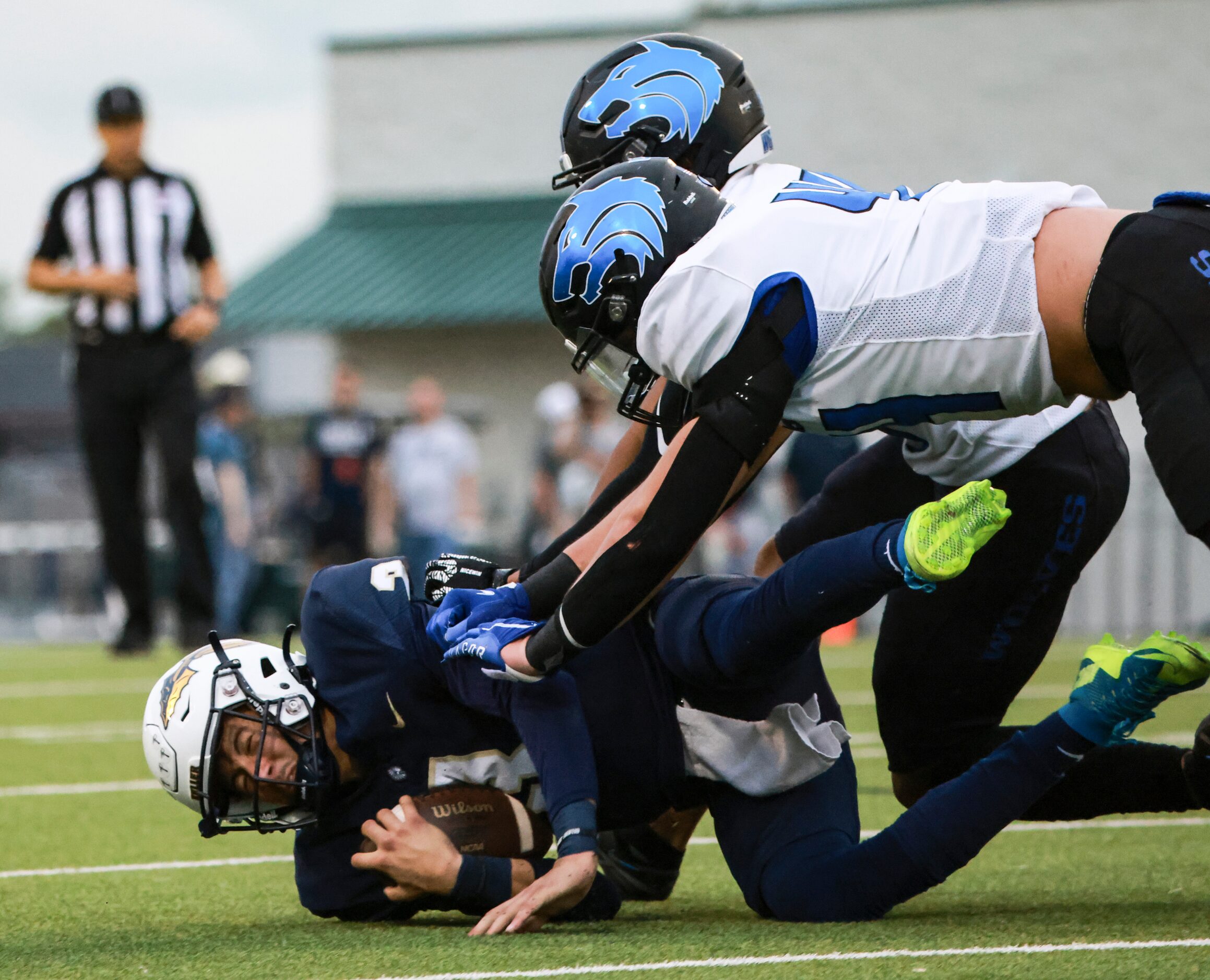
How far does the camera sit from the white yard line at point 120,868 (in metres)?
3.71

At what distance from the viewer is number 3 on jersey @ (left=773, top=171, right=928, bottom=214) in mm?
2820

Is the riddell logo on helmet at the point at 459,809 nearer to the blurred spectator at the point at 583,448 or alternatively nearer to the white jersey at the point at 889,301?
the white jersey at the point at 889,301

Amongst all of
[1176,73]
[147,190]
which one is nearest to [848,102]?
[1176,73]

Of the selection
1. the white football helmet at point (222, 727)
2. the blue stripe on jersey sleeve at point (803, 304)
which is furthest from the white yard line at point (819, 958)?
the blue stripe on jersey sleeve at point (803, 304)

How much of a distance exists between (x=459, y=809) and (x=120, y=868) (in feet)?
3.51

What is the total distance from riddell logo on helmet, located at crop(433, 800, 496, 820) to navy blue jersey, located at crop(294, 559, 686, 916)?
0.04 m

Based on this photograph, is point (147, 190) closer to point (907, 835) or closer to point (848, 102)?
point (907, 835)

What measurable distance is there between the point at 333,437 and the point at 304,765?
7.61 metres

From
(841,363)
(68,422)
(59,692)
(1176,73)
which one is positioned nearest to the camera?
(841,363)

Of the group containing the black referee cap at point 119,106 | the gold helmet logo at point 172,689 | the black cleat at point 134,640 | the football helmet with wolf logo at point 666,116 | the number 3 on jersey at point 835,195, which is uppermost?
the football helmet with wolf logo at point 666,116

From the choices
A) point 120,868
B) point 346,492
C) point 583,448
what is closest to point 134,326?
point 346,492

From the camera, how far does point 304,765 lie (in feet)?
10.0

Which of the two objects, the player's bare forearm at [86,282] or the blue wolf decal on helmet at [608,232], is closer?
the blue wolf decal on helmet at [608,232]

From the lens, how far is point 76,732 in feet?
20.8
